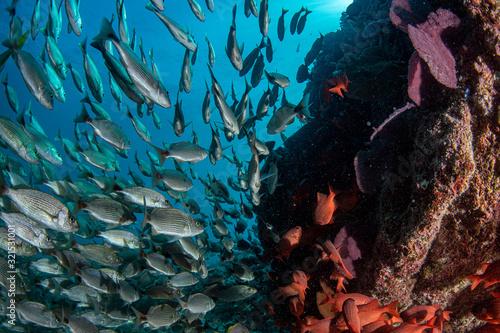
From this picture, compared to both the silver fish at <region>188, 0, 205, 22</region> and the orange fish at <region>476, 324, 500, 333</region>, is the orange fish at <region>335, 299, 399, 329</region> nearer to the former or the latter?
the orange fish at <region>476, 324, 500, 333</region>

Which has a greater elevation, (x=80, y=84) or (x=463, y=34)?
(x=80, y=84)

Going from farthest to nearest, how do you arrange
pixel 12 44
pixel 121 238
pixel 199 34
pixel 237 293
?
pixel 199 34, pixel 237 293, pixel 121 238, pixel 12 44

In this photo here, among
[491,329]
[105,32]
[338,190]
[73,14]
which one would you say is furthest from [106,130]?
[491,329]

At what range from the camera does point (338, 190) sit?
3.09 metres

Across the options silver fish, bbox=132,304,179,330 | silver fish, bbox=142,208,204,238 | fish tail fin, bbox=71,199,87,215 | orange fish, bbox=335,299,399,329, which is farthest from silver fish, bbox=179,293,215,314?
orange fish, bbox=335,299,399,329

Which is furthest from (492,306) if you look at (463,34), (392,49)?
(392,49)

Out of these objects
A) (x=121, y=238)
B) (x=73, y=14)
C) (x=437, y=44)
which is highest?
(x=73, y=14)

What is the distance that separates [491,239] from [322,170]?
251 cm

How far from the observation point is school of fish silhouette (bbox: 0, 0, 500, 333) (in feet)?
6.34

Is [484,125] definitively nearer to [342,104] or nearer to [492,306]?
[492,306]

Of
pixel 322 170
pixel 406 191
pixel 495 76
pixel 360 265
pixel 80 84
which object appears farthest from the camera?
pixel 80 84

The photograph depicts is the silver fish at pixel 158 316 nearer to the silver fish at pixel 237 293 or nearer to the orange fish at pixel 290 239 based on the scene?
the silver fish at pixel 237 293

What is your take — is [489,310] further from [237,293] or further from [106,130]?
[106,130]

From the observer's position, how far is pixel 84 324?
3912 mm
